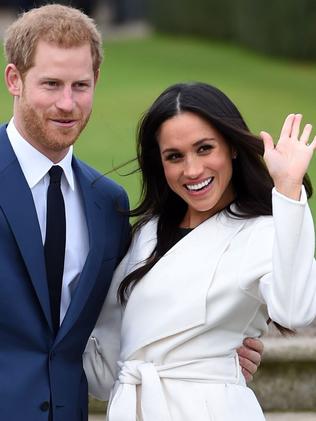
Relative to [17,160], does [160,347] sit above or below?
below

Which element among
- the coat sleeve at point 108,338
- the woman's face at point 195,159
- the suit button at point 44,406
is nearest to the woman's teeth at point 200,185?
the woman's face at point 195,159

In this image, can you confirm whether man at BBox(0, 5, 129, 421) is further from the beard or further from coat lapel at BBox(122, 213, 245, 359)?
coat lapel at BBox(122, 213, 245, 359)

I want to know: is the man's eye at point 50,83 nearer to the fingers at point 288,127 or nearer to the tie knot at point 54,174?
the tie knot at point 54,174

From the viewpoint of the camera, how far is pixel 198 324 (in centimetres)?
400

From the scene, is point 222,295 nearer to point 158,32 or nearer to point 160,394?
point 160,394

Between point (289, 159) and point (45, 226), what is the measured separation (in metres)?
0.78

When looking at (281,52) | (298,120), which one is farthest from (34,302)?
(281,52)

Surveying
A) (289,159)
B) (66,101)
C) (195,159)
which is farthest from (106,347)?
(289,159)

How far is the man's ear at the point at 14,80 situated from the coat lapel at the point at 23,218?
7.0 inches

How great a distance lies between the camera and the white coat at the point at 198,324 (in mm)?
3986

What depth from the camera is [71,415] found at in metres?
4.15

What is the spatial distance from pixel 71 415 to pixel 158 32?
59.7 feet

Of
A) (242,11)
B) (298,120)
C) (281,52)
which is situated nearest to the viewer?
(298,120)

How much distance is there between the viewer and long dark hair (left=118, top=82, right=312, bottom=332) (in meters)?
4.12
